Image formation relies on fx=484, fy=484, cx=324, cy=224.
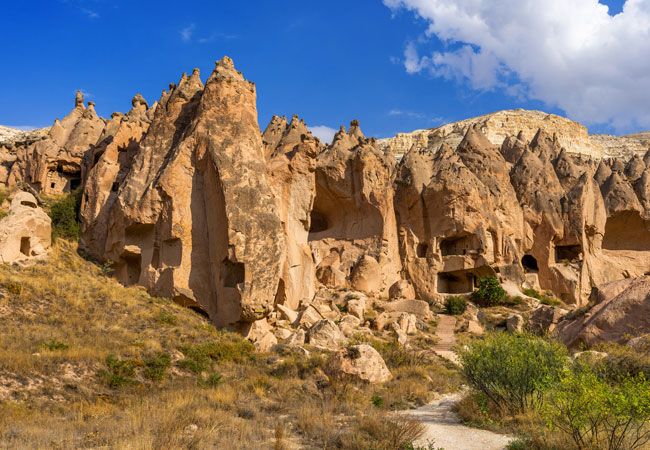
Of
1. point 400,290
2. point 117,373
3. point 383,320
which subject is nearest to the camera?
point 117,373

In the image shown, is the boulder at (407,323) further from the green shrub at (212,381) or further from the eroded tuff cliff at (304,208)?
the green shrub at (212,381)

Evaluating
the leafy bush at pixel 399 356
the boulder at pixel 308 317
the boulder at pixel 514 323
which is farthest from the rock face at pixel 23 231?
the boulder at pixel 514 323

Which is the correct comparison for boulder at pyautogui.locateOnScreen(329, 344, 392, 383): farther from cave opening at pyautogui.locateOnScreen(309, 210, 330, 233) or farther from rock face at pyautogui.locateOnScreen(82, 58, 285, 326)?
cave opening at pyautogui.locateOnScreen(309, 210, 330, 233)

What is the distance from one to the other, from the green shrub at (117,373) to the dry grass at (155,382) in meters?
0.03

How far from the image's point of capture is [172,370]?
1209cm

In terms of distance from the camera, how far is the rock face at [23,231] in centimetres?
1678

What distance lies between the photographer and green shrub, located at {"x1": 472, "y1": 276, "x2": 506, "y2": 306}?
2773cm

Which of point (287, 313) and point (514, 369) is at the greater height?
point (287, 313)

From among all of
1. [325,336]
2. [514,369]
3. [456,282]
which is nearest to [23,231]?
[325,336]

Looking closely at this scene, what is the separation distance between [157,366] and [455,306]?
18.6 m

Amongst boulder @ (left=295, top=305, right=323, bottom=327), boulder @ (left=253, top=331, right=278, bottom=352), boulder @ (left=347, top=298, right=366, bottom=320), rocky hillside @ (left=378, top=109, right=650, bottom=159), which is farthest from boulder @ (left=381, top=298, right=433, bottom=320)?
rocky hillside @ (left=378, top=109, right=650, bottom=159)

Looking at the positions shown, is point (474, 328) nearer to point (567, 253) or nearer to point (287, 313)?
point (287, 313)

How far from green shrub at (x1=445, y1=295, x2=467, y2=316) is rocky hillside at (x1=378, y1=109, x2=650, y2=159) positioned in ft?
201

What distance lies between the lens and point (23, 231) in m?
17.5
